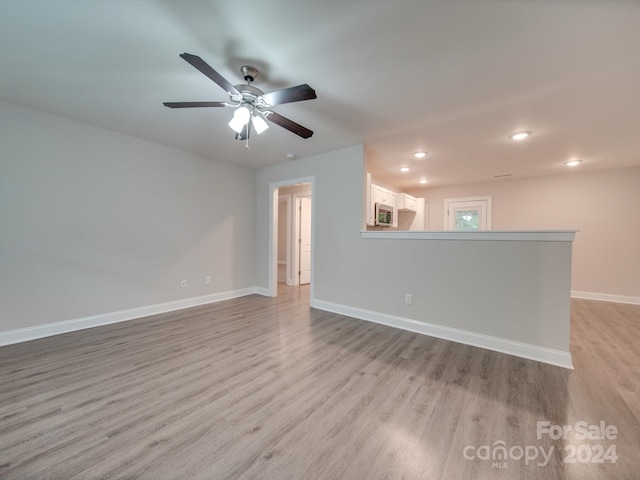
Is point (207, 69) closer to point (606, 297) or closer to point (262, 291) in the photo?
point (262, 291)

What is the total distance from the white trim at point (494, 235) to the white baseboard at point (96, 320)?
2993 mm

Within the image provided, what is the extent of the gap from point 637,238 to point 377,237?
482 centimetres

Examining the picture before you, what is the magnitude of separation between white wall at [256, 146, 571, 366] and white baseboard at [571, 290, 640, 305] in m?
3.72

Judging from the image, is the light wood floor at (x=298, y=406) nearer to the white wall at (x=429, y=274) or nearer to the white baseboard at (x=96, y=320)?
the white baseboard at (x=96, y=320)

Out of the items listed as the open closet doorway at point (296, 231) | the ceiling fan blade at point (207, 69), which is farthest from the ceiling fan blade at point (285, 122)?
the open closet doorway at point (296, 231)

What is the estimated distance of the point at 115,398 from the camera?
1854 millimetres

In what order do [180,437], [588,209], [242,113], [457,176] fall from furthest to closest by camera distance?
[457,176]
[588,209]
[242,113]
[180,437]

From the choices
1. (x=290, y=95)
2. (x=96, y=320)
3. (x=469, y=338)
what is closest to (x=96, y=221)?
(x=96, y=320)

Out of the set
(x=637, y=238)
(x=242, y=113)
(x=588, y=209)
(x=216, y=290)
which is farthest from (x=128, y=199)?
(x=637, y=238)

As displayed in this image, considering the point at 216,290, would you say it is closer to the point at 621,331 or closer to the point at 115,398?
the point at 115,398

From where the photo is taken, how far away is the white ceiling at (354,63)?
1.49m

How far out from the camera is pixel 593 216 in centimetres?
480

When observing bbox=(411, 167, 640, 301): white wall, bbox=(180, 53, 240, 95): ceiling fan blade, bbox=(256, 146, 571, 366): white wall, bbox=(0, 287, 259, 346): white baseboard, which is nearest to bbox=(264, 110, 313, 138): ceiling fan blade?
bbox=(180, 53, 240, 95): ceiling fan blade

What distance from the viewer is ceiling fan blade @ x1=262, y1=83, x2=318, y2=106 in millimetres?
1721
